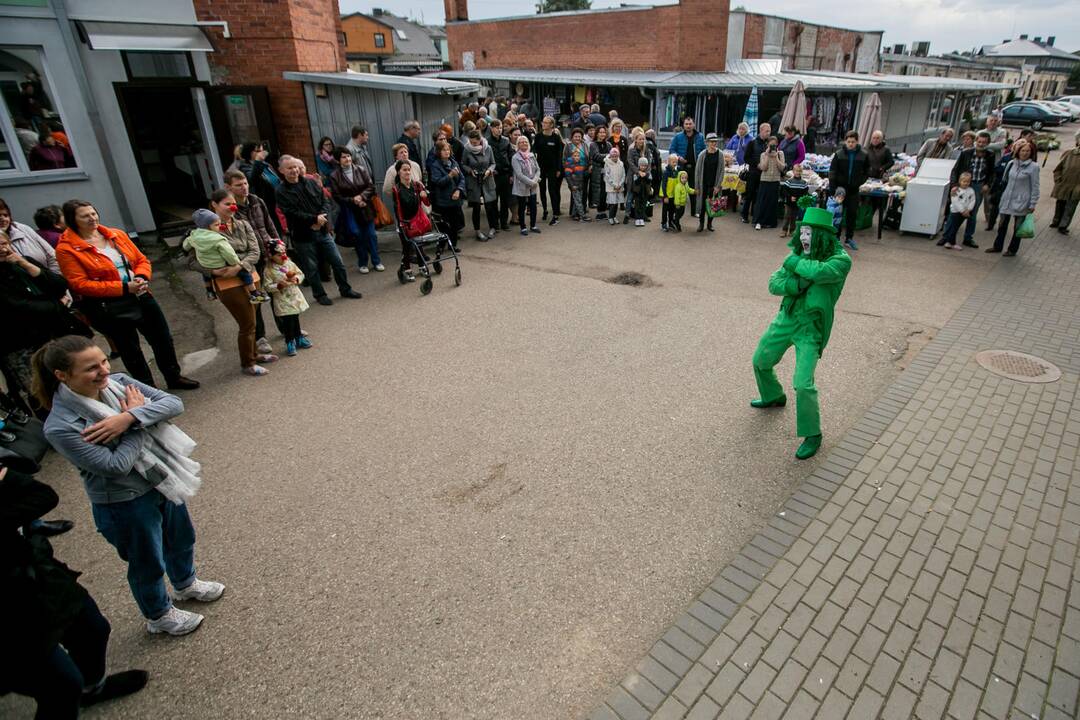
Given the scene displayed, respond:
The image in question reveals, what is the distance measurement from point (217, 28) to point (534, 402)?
9.49 metres

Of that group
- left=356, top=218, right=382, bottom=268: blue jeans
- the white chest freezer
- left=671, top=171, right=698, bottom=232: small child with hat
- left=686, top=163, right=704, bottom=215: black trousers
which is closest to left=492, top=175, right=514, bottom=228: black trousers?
left=356, top=218, right=382, bottom=268: blue jeans

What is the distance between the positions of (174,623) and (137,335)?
3.46 metres

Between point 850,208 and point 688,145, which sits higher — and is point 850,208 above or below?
below

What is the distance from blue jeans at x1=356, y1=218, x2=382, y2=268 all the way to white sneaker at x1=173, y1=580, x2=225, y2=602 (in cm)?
679

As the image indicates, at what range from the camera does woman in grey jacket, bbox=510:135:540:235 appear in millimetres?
11023

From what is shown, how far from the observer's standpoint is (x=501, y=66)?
105 ft

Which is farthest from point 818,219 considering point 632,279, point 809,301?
point 632,279

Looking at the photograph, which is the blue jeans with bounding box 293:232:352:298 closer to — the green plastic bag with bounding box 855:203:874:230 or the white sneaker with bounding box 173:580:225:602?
the white sneaker with bounding box 173:580:225:602

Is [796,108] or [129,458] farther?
[796,108]

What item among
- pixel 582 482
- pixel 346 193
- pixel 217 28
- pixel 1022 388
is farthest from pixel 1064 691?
pixel 217 28

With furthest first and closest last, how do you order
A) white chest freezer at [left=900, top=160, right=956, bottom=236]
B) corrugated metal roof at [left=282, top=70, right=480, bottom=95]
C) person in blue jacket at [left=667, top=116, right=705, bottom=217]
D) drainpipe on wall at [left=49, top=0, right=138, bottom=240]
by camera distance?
1. person in blue jacket at [left=667, top=116, right=705, bottom=217]
2. white chest freezer at [left=900, top=160, right=956, bottom=236]
3. corrugated metal roof at [left=282, top=70, right=480, bottom=95]
4. drainpipe on wall at [left=49, top=0, right=138, bottom=240]

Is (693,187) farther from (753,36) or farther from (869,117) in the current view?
(753,36)

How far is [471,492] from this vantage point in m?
4.53

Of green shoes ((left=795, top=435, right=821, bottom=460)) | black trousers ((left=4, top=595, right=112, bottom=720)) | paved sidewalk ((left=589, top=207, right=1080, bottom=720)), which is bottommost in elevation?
paved sidewalk ((left=589, top=207, right=1080, bottom=720))
